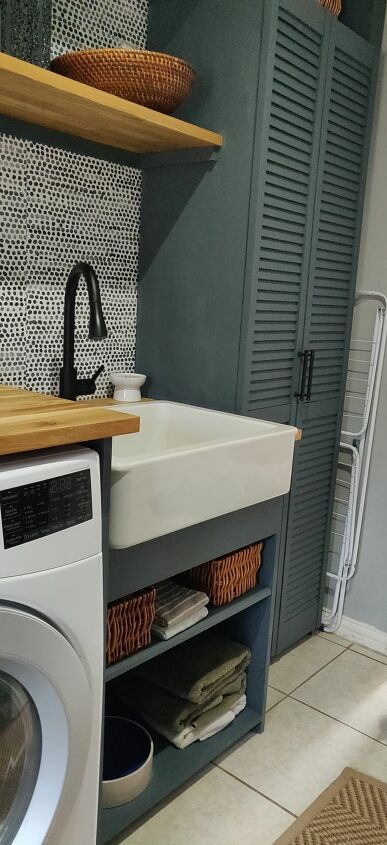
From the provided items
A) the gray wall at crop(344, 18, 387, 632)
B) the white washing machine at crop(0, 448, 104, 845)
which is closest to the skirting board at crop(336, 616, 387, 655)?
the gray wall at crop(344, 18, 387, 632)

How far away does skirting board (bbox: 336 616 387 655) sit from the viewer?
2525 mm

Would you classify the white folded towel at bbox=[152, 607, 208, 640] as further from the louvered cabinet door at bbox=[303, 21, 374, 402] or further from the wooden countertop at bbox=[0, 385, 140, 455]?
the louvered cabinet door at bbox=[303, 21, 374, 402]

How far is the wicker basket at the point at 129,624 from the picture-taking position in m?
1.42

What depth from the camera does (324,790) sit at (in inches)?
69.4

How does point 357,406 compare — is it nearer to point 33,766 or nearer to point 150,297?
point 150,297

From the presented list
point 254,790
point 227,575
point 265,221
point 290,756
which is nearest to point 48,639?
point 227,575

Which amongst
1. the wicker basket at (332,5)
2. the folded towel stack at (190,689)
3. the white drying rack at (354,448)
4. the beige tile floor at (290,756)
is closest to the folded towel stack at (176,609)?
the folded towel stack at (190,689)

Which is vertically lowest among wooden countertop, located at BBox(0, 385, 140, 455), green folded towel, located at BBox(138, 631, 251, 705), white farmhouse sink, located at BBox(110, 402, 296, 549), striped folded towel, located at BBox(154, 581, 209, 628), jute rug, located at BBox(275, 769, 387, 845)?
jute rug, located at BBox(275, 769, 387, 845)

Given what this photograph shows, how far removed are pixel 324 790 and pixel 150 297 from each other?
147cm

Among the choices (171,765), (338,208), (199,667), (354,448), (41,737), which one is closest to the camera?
(41,737)

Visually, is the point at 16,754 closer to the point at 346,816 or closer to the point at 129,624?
the point at 129,624

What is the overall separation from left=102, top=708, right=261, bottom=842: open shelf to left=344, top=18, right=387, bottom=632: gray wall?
0.79 meters

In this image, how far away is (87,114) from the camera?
1.59m

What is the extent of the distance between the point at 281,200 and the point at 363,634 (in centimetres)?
164
